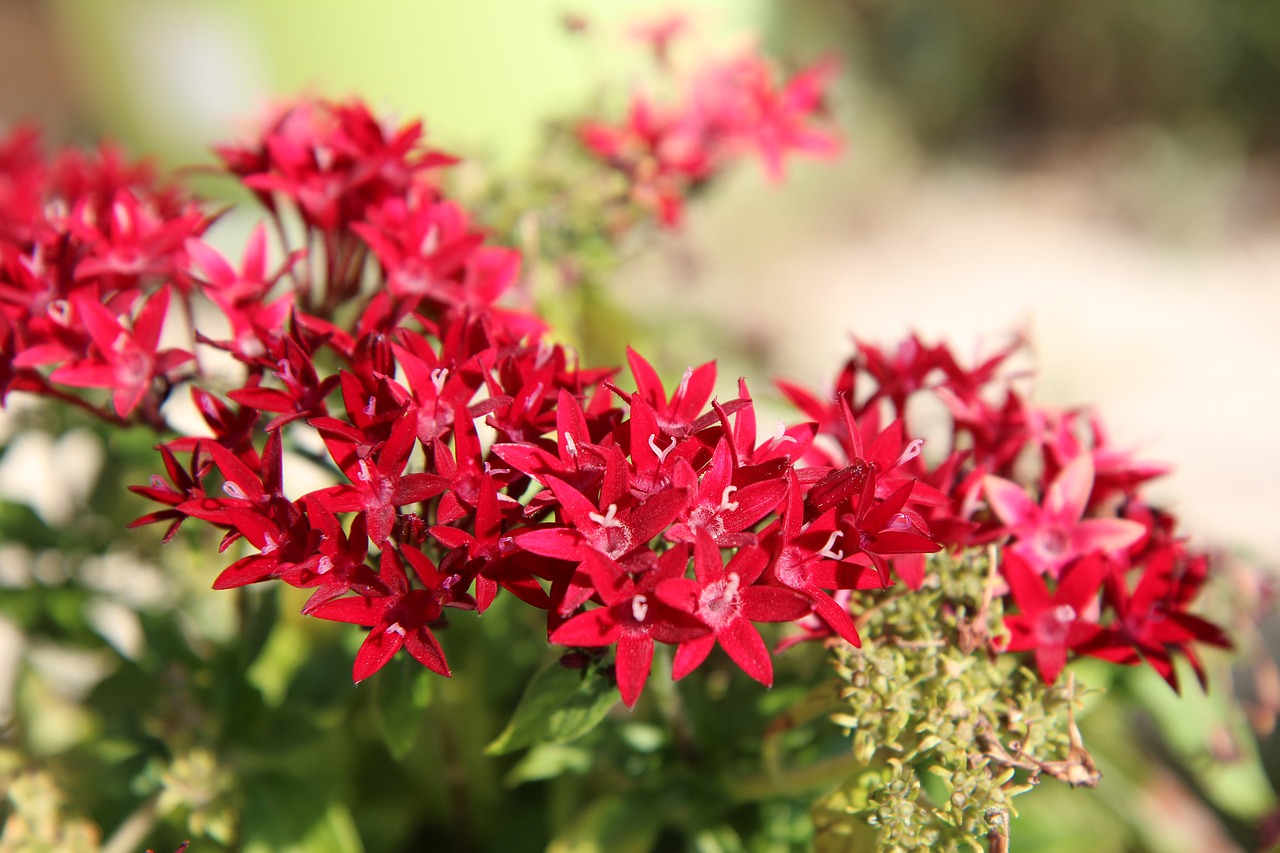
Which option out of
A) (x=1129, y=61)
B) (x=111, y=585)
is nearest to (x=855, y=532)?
(x=111, y=585)

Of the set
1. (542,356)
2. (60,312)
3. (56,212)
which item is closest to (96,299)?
(60,312)

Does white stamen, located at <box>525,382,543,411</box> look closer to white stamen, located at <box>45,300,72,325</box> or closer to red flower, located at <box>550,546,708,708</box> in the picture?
red flower, located at <box>550,546,708,708</box>

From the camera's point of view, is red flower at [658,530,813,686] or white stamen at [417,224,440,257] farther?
white stamen at [417,224,440,257]

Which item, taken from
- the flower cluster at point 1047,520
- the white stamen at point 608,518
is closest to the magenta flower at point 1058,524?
the flower cluster at point 1047,520

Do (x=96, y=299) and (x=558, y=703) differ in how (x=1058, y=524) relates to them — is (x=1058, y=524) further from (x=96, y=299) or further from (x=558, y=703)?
(x=96, y=299)

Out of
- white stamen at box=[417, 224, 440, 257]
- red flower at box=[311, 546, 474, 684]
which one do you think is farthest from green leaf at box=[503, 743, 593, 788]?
white stamen at box=[417, 224, 440, 257]

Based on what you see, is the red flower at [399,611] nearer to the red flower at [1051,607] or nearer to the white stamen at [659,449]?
the white stamen at [659,449]
